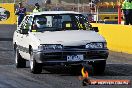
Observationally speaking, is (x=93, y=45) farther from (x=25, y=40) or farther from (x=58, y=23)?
(x=25, y=40)

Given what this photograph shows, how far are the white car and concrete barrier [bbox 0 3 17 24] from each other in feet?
95.5

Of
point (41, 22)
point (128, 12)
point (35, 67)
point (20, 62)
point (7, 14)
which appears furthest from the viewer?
point (7, 14)

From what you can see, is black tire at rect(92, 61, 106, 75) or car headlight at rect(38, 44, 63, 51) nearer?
car headlight at rect(38, 44, 63, 51)

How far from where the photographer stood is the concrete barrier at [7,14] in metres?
42.5

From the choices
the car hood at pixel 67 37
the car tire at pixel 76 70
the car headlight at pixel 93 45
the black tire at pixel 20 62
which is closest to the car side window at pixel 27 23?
the black tire at pixel 20 62

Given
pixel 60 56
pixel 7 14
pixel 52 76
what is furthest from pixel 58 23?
pixel 7 14

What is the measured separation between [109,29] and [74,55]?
9.26m

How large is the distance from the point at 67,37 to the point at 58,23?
122 centimetres

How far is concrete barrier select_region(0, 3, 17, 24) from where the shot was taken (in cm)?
4246

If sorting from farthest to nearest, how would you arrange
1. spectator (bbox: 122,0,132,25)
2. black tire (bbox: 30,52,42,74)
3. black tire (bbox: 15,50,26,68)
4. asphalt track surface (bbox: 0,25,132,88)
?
spectator (bbox: 122,0,132,25), black tire (bbox: 15,50,26,68), black tire (bbox: 30,52,42,74), asphalt track surface (bbox: 0,25,132,88)

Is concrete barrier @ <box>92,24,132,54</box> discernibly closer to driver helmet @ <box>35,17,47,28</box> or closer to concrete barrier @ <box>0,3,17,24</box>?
driver helmet @ <box>35,17,47,28</box>

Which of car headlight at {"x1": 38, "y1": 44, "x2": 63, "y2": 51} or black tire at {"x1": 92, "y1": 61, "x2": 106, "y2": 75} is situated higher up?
car headlight at {"x1": 38, "y1": 44, "x2": 63, "y2": 51}

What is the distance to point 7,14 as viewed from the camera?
42.7 metres

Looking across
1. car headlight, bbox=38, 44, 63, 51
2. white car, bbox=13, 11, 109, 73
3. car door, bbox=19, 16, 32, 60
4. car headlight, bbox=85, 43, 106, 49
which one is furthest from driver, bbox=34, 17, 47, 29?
car headlight, bbox=85, 43, 106, 49
